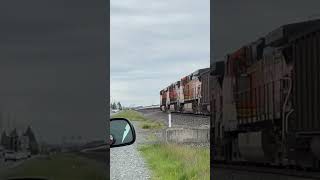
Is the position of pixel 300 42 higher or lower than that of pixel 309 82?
higher

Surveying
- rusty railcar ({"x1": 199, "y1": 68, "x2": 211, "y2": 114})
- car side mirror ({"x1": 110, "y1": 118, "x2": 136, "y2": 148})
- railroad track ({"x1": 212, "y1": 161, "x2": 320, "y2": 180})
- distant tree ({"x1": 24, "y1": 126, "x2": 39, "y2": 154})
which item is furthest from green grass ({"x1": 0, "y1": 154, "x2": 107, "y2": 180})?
rusty railcar ({"x1": 199, "y1": 68, "x2": 211, "y2": 114})

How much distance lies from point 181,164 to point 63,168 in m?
1.98

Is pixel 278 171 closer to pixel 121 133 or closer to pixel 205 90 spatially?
pixel 205 90

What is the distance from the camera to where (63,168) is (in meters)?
2.13

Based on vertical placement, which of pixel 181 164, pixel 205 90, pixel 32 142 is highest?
pixel 205 90

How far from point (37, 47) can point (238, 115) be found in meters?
1.24

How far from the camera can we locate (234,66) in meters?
3.08

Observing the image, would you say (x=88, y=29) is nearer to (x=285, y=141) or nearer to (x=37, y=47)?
(x=37, y=47)

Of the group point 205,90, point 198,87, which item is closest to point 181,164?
point 198,87

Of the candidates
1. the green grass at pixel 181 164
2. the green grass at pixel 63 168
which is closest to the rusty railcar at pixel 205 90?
the green grass at pixel 181 164

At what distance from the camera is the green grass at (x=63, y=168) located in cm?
208

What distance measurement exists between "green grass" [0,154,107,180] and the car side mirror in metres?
0.21

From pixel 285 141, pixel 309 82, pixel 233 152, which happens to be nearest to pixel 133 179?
pixel 233 152

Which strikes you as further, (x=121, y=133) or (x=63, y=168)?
(x=121, y=133)
